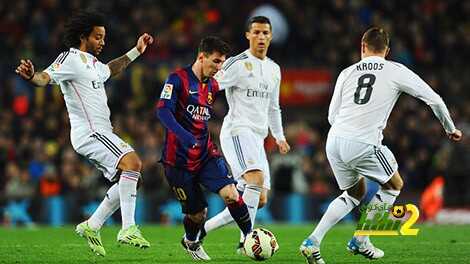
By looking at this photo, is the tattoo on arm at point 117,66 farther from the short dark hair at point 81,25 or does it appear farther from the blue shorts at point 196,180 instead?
the blue shorts at point 196,180

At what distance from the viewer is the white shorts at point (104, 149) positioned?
991cm

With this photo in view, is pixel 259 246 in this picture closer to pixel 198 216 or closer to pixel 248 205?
pixel 198 216

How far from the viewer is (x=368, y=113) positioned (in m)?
9.55

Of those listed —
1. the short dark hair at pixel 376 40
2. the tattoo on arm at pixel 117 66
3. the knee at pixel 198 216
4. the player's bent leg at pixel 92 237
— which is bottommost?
the player's bent leg at pixel 92 237

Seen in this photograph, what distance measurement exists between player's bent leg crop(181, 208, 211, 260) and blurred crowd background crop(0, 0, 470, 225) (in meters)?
8.41

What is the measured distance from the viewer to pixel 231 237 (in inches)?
536

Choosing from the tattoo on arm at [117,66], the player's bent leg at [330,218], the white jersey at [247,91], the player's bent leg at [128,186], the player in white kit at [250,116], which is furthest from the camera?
the white jersey at [247,91]

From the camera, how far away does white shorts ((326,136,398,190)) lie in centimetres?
954

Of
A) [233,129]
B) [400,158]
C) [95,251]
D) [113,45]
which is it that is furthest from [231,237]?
[113,45]

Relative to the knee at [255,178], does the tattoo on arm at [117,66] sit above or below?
above

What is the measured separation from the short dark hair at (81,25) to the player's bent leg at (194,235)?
6.54ft

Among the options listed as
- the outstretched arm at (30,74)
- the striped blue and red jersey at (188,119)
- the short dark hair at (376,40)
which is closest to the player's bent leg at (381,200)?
the short dark hair at (376,40)

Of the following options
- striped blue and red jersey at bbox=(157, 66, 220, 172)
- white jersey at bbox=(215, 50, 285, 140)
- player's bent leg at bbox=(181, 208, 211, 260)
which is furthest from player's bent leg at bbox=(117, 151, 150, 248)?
white jersey at bbox=(215, 50, 285, 140)

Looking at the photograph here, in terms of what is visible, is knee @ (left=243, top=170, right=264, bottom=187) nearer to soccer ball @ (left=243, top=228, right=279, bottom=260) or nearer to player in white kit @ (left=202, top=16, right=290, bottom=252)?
player in white kit @ (left=202, top=16, right=290, bottom=252)
